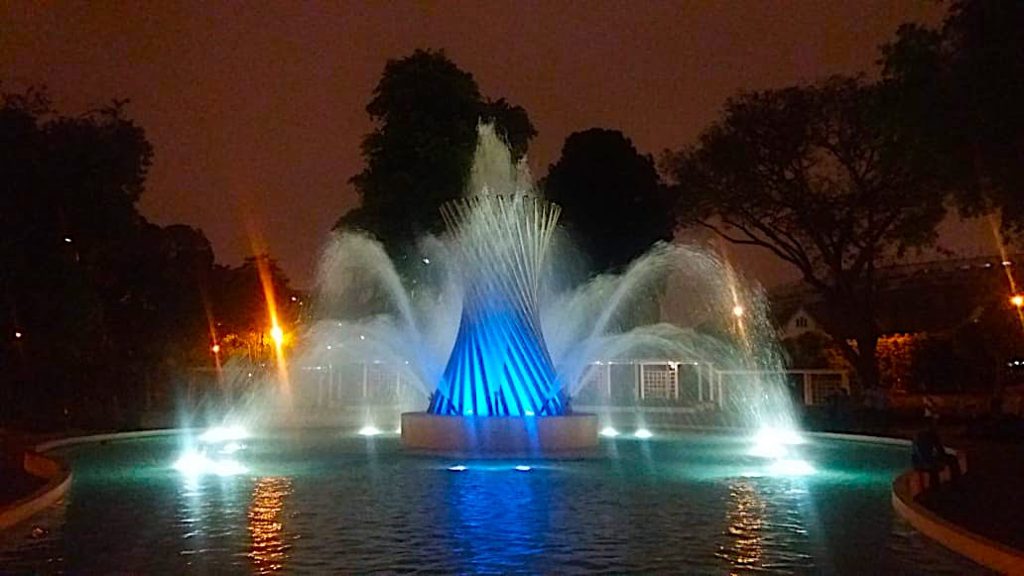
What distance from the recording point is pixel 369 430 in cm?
3506

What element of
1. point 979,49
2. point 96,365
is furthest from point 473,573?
point 96,365

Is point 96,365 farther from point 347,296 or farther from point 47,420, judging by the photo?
point 347,296

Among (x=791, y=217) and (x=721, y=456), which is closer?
(x=721, y=456)

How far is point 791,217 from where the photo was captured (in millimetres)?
47812

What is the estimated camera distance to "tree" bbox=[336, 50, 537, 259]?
46.1 metres

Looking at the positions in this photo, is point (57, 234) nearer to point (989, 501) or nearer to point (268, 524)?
point (268, 524)

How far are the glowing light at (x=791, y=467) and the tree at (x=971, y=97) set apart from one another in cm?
552

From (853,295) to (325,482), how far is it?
109 feet

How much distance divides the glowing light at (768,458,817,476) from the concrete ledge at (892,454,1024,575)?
15.1 feet

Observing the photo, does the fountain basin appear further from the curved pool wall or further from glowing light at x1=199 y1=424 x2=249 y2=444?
glowing light at x1=199 y1=424 x2=249 y2=444

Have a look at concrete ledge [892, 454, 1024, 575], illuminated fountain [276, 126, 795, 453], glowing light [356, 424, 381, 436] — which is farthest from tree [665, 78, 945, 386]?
concrete ledge [892, 454, 1024, 575]

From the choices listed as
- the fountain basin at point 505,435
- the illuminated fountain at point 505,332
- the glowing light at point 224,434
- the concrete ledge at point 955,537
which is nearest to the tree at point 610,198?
the illuminated fountain at point 505,332

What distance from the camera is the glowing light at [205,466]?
2069cm

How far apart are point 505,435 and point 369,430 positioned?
12.5m
